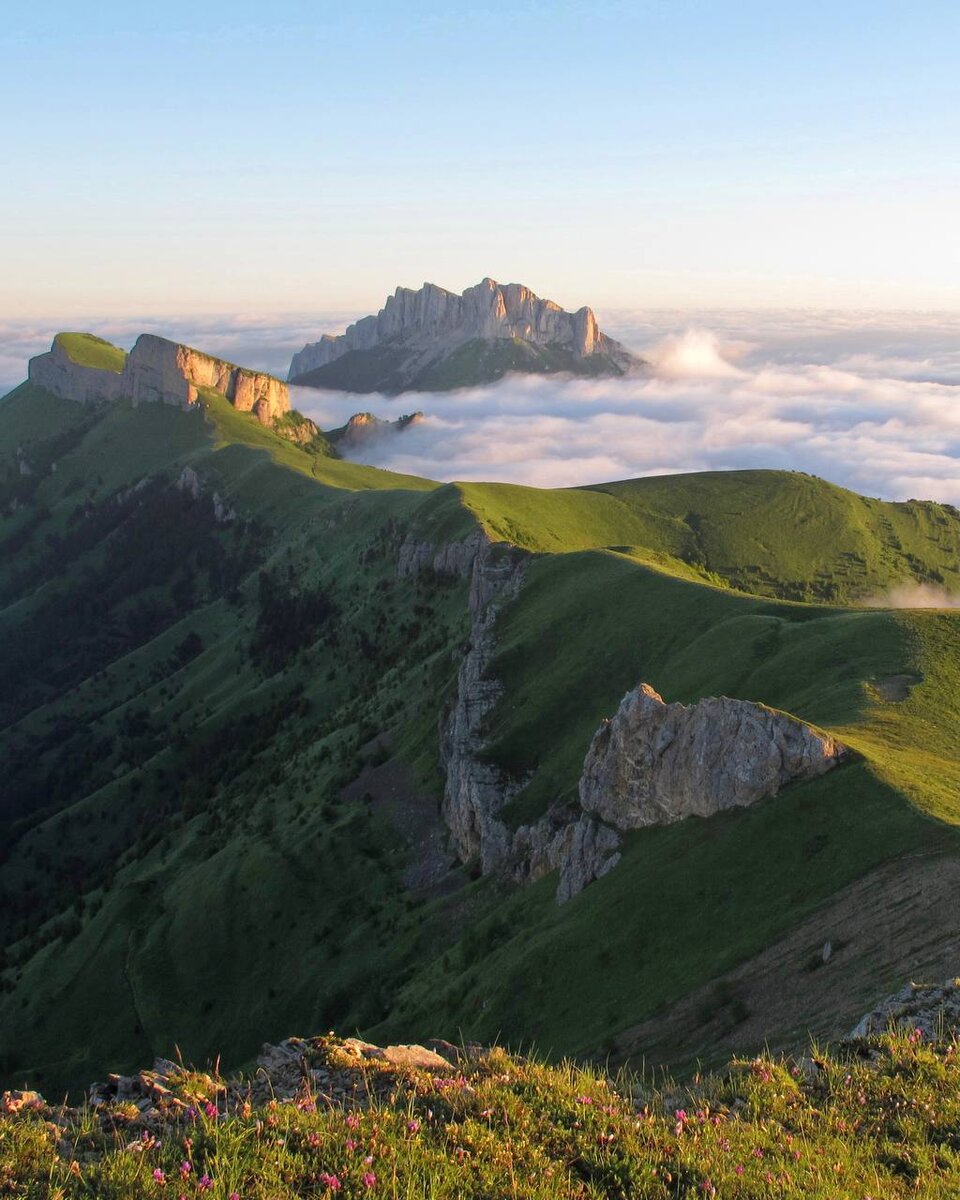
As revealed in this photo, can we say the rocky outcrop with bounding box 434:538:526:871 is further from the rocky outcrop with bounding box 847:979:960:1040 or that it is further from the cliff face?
the rocky outcrop with bounding box 847:979:960:1040

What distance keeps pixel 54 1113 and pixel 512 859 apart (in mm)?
61496

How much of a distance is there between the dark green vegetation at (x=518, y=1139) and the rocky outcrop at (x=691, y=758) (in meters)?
31.7

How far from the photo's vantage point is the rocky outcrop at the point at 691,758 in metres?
49.6

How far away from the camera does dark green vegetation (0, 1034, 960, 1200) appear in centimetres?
1341

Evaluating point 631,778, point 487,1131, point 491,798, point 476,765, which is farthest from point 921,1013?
point 476,765

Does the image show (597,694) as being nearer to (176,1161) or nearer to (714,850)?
(714,850)

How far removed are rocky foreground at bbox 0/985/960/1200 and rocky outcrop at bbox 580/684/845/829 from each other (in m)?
31.0

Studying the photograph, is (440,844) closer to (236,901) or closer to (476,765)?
(476,765)

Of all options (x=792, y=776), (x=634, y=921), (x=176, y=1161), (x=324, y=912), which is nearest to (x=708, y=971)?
(x=634, y=921)

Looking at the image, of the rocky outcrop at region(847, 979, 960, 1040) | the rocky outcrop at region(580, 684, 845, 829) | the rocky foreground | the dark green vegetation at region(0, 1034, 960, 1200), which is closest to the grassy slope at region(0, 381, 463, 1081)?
the rocky outcrop at region(580, 684, 845, 829)

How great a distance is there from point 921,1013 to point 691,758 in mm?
33119

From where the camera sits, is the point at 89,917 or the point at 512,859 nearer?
the point at 512,859

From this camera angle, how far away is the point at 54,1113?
16688mm

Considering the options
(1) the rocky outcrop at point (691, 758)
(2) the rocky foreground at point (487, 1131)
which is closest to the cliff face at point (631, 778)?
(1) the rocky outcrop at point (691, 758)
